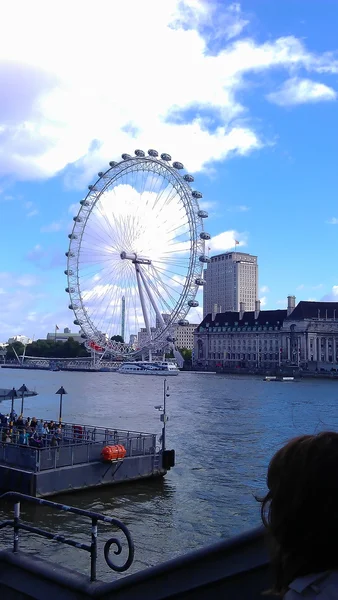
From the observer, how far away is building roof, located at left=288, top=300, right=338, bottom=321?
145 meters

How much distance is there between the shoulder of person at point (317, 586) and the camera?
1.75 m

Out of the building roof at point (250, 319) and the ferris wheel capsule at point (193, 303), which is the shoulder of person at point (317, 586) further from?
the building roof at point (250, 319)

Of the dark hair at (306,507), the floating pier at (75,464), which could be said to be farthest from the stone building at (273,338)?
the dark hair at (306,507)

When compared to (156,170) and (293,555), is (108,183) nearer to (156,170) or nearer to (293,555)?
(156,170)

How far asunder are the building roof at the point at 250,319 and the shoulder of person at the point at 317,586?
152096mm

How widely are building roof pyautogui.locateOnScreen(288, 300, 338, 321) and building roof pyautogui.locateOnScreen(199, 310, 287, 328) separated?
230 inches

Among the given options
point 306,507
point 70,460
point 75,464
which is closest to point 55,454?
point 70,460

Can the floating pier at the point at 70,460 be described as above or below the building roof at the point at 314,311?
below

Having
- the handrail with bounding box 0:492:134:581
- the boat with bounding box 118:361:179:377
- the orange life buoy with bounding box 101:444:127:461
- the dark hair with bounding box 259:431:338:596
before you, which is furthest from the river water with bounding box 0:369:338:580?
the boat with bounding box 118:361:179:377

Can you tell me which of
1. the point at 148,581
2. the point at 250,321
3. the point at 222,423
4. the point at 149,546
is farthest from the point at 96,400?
the point at 250,321

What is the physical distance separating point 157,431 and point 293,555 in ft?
106

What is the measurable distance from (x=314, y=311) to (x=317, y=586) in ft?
485

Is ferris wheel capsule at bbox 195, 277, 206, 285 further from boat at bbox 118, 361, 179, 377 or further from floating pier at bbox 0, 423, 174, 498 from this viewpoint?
boat at bbox 118, 361, 179, 377

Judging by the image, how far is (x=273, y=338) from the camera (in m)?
152
